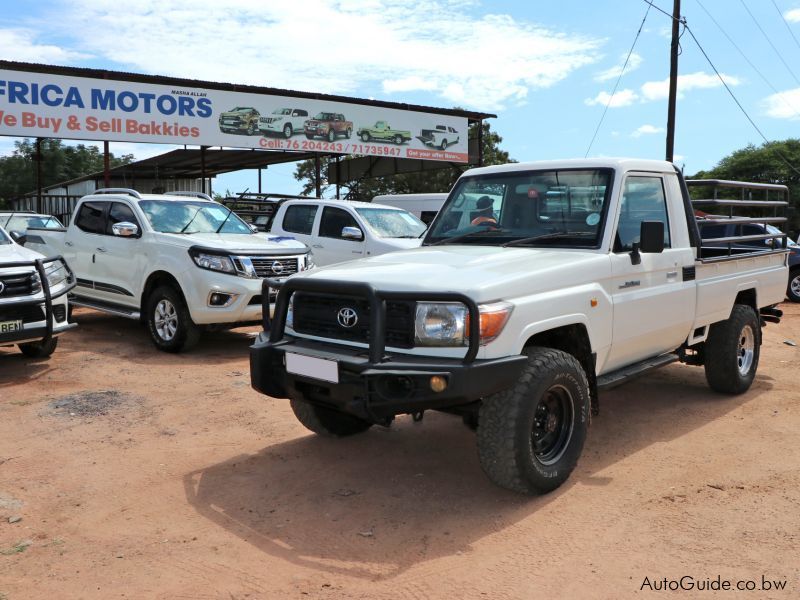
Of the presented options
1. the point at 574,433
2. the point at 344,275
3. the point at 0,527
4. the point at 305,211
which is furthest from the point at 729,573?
the point at 305,211

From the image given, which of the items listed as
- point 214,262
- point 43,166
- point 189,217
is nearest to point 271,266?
point 214,262

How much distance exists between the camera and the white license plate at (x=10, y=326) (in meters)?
6.62

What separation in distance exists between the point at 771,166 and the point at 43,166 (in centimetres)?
4019

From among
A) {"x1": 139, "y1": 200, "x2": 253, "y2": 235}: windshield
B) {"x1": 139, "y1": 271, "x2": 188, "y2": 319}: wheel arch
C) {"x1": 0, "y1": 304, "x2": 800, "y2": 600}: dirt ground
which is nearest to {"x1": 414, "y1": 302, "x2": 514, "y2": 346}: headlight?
{"x1": 0, "y1": 304, "x2": 800, "y2": 600}: dirt ground

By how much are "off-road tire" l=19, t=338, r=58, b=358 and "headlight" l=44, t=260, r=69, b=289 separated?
2.21ft

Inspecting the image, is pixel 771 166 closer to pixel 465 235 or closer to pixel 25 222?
pixel 25 222

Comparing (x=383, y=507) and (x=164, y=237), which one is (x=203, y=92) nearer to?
(x=164, y=237)

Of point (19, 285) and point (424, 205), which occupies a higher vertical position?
point (424, 205)

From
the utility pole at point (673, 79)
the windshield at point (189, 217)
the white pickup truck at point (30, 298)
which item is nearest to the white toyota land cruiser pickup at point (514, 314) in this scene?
the white pickup truck at point (30, 298)

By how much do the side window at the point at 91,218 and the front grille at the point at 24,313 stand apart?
2.68 m

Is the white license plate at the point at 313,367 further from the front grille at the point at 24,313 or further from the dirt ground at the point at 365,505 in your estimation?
the front grille at the point at 24,313

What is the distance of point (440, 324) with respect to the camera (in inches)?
149

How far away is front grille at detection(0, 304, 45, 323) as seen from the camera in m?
6.65

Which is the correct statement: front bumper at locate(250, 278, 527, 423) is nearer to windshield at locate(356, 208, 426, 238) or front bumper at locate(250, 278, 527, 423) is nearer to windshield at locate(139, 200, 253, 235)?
windshield at locate(139, 200, 253, 235)
